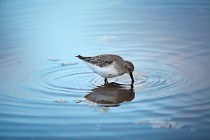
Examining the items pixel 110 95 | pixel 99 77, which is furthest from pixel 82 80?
pixel 110 95

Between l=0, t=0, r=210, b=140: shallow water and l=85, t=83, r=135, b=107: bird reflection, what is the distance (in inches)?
0.7

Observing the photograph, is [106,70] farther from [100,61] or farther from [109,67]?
[100,61]

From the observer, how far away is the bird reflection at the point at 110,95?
7637 mm

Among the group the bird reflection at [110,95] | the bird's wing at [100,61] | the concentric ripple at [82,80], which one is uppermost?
the bird's wing at [100,61]

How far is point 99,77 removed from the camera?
906cm

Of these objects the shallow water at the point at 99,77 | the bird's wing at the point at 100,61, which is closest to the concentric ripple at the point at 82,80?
the shallow water at the point at 99,77

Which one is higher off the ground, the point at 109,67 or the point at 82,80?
the point at 109,67

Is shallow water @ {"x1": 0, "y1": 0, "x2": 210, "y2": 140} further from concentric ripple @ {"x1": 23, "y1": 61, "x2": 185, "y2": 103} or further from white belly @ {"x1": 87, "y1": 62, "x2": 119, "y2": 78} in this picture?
white belly @ {"x1": 87, "y1": 62, "x2": 119, "y2": 78}

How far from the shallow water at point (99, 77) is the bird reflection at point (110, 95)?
0.02 meters

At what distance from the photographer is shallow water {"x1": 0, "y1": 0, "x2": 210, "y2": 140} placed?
661 cm

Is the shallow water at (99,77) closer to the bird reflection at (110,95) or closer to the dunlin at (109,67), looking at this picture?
the bird reflection at (110,95)

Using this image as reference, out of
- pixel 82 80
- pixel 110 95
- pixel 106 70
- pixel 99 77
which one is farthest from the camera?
pixel 99 77

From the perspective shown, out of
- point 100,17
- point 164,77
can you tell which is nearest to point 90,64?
point 164,77

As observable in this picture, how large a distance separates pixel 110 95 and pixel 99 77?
43.7 inches
